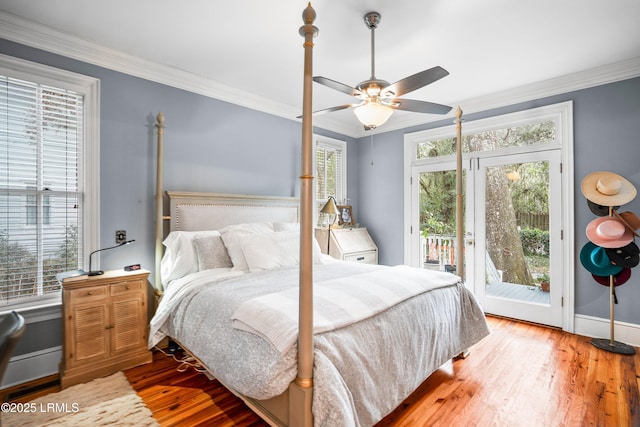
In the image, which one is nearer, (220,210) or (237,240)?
(237,240)

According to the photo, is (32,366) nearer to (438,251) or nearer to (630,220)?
(438,251)

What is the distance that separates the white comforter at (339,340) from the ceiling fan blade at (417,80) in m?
1.34

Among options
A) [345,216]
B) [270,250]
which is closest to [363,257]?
[345,216]

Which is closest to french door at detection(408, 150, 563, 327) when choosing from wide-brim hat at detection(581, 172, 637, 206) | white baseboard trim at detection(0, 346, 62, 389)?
wide-brim hat at detection(581, 172, 637, 206)

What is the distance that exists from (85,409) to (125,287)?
32.4 inches

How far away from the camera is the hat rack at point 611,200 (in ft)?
8.92

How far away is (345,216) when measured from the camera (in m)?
4.82

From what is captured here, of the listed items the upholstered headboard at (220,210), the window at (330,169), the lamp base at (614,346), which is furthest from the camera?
the window at (330,169)

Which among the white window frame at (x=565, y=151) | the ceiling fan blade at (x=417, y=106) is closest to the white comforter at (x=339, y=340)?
the ceiling fan blade at (x=417, y=106)

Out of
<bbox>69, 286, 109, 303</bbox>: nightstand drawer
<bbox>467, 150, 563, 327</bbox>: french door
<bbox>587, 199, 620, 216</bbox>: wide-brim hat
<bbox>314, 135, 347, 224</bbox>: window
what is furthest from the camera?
<bbox>314, 135, 347, 224</bbox>: window

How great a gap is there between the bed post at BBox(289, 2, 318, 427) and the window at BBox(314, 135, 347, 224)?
3165mm

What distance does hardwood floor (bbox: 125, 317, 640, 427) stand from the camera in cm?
186

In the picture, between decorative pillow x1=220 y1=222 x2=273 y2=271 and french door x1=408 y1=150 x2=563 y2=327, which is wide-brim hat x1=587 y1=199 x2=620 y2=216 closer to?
french door x1=408 y1=150 x2=563 y2=327

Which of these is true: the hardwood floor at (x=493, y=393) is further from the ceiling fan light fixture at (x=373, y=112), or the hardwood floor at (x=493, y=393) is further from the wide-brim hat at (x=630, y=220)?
the ceiling fan light fixture at (x=373, y=112)
